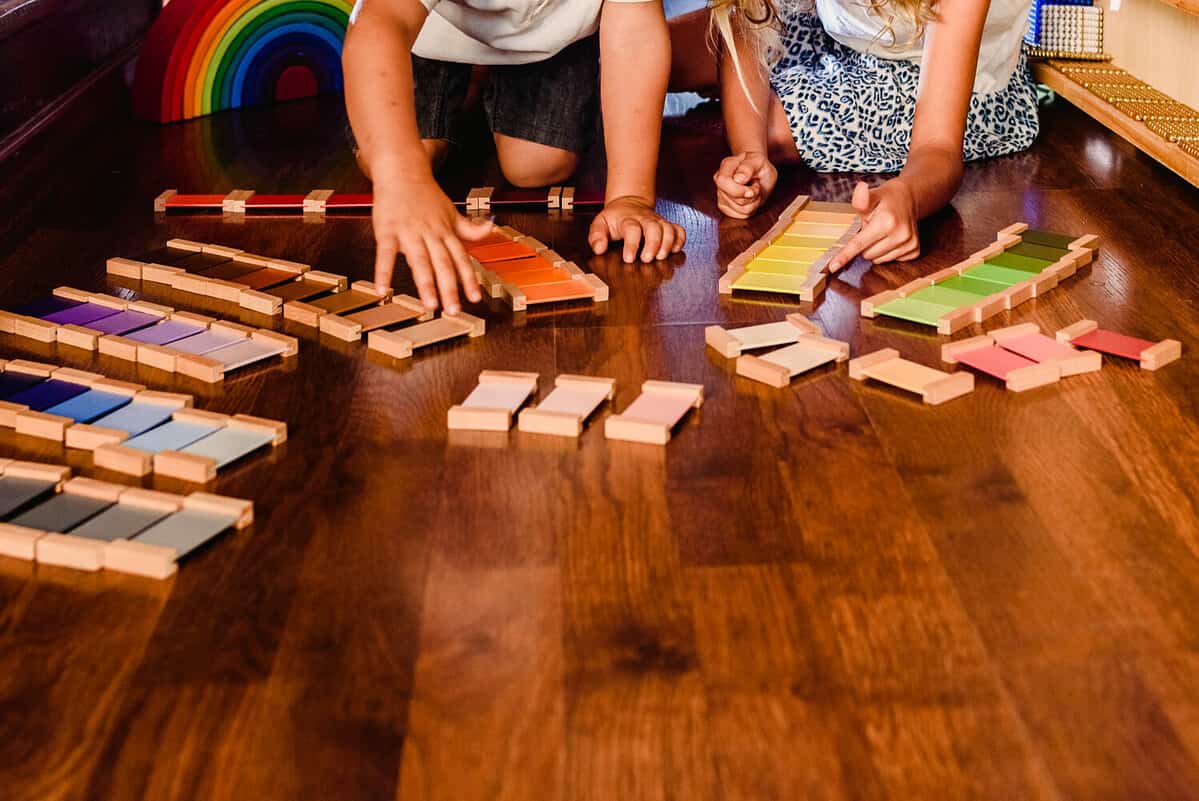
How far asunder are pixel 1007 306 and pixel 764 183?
0.54 meters

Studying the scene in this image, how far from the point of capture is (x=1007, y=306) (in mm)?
1502

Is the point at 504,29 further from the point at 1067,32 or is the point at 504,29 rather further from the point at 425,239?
the point at 1067,32

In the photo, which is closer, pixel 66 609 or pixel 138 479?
pixel 66 609

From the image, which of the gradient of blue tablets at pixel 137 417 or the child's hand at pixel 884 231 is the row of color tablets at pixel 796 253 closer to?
the child's hand at pixel 884 231

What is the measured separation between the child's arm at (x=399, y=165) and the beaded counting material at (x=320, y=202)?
0.37 m

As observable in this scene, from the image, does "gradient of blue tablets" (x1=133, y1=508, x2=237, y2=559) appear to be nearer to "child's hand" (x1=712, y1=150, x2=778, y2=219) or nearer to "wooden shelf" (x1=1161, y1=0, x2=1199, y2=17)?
"child's hand" (x1=712, y1=150, x2=778, y2=219)

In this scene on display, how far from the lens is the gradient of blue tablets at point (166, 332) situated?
4.70ft

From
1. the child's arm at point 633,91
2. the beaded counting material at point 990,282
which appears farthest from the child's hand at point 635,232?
the beaded counting material at point 990,282

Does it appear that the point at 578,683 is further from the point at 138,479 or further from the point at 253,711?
the point at 138,479

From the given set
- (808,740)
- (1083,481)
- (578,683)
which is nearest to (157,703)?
(578,683)

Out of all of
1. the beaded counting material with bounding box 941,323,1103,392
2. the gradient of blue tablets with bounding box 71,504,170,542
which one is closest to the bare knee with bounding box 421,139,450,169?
the beaded counting material with bounding box 941,323,1103,392

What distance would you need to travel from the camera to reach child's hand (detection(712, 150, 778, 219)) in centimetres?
186

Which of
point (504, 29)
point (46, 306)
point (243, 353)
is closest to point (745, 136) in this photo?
point (504, 29)

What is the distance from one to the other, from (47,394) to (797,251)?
96 centimetres
